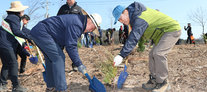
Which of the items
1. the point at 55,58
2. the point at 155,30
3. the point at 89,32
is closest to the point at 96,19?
the point at 89,32

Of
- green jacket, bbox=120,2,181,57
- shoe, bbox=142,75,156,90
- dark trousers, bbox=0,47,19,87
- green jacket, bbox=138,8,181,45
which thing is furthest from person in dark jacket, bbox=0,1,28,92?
green jacket, bbox=138,8,181,45

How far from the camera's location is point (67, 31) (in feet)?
8.87

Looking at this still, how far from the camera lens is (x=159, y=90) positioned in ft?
10.6

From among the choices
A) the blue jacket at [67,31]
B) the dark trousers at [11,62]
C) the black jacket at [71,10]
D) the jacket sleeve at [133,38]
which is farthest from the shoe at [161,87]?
the dark trousers at [11,62]

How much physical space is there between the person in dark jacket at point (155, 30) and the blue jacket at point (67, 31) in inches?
22.1

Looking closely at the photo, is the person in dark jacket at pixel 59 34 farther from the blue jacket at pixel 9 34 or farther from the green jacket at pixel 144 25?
the blue jacket at pixel 9 34

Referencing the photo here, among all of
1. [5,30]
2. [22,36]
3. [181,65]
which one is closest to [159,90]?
[181,65]

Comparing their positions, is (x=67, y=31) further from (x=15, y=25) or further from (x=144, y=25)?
(x=15, y=25)

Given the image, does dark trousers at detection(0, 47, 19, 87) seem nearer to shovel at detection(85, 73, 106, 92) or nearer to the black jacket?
the black jacket

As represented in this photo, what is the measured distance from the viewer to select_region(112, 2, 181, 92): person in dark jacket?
2.83 metres

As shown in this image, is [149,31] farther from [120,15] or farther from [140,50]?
[140,50]

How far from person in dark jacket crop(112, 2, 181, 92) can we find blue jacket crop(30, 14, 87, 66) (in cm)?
56

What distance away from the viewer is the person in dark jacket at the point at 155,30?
2.83 meters

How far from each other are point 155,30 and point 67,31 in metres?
1.40
